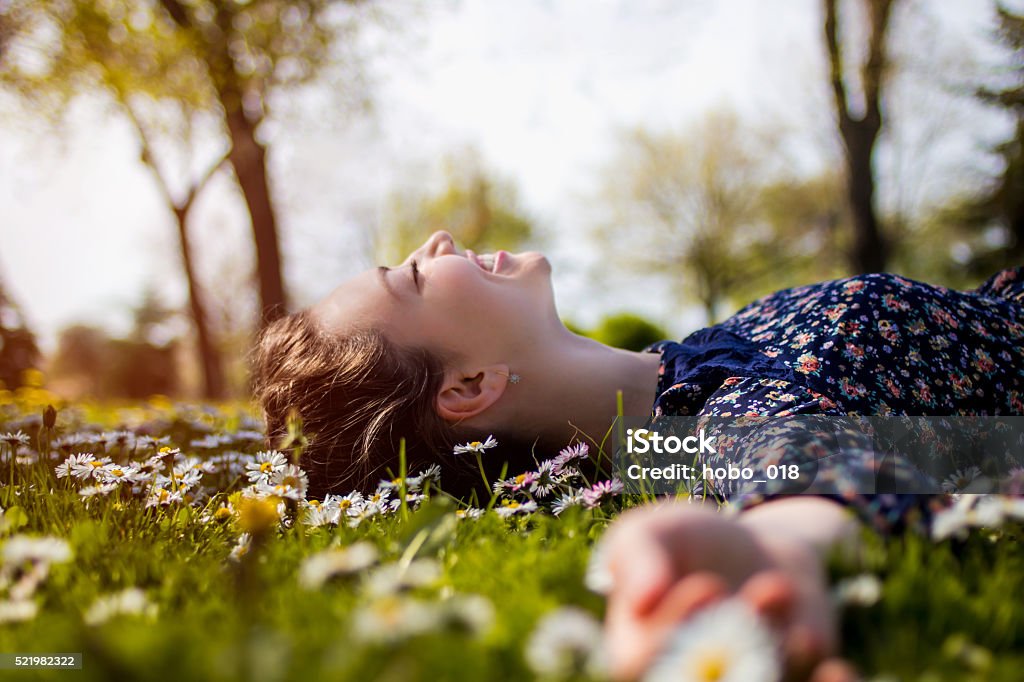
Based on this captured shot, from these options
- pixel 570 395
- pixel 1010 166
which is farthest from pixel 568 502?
pixel 1010 166

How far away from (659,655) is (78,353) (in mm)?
36841

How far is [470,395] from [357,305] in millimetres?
579

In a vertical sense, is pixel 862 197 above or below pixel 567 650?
above

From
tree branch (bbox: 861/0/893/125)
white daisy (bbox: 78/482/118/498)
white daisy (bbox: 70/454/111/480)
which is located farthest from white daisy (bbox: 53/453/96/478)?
tree branch (bbox: 861/0/893/125)

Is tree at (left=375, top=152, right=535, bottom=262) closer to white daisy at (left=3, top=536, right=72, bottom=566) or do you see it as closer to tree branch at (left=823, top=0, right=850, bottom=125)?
tree branch at (left=823, top=0, right=850, bottom=125)

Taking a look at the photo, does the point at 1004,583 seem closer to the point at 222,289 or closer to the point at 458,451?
the point at 458,451

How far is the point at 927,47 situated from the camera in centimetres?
1544

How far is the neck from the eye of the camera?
249cm

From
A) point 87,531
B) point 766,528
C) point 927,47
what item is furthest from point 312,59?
point 927,47

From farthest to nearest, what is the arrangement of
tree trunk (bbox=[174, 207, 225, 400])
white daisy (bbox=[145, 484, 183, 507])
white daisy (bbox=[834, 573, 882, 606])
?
tree trunk (bbox=[174, 207, 225, 400]), white daisy (bbox=[145, 484, 183, 507]), white daisy (bbox=[834, 573, 882, 606])

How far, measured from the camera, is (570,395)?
250 cm

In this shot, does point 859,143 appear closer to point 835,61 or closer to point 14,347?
point 835,61

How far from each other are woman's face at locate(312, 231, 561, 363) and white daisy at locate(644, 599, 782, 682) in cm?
177

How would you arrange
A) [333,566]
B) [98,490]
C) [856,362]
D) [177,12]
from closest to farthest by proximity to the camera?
[333,566]
[98,490]
[856,362]
[177,12]
